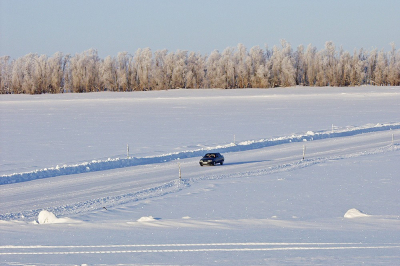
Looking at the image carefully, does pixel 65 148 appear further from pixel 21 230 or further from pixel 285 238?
pixel 285 238

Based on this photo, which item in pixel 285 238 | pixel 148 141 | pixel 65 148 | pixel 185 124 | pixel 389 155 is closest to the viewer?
pixel 285 238

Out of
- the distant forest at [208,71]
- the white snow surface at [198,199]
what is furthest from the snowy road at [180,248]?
the distant forest at [208,71]

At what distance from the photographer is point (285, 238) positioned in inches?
505

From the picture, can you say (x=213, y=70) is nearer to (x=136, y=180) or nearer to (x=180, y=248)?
(x=136, y=180)

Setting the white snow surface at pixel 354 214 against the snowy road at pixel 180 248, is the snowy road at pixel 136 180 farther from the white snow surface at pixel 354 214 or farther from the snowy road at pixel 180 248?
the white snow surface at pixel 354 214

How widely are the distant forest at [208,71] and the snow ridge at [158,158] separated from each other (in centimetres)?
10313

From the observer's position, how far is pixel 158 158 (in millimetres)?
28969

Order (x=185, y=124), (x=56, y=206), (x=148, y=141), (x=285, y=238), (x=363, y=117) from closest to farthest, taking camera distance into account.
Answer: (x=285, y=238) → (x=56, y=206) → (x=148, y=141) → (x=185, y=124) → (x=363, y=117)

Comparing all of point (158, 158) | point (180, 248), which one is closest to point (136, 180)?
point (158, 158)

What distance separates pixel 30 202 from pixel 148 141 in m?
19.1

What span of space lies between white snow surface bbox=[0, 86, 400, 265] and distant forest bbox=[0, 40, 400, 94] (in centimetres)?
10672

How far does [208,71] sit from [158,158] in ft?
411

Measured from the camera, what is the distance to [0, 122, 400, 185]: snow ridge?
77.2 ft

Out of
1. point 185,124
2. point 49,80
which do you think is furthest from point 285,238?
point 49,80
